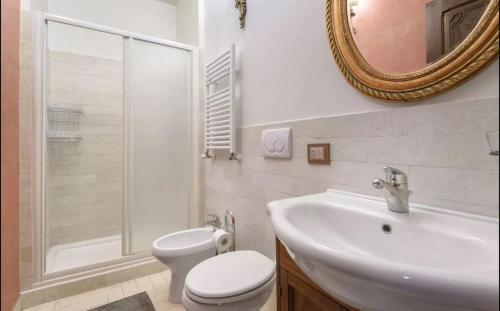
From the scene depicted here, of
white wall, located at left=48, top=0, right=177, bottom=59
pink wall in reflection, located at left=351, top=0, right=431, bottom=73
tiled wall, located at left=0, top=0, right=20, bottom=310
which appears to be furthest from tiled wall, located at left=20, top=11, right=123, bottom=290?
pink wall in reflection, located at left=351, top=0, right=431, bottom=73

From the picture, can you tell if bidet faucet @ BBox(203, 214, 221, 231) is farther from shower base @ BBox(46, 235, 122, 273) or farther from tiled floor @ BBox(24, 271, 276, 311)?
shower base @ BBox(46, 235, 122, 273)

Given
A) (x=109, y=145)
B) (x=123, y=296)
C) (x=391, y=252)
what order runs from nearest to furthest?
(x=391, y=252) → (x=123, y=296) → (x=109, y=145)

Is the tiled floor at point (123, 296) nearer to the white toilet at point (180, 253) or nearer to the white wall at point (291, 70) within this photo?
the white toilet at point (180, 253)

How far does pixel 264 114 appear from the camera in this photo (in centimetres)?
144

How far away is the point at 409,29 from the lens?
80 cm

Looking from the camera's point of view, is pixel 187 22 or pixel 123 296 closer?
pixel 123 296

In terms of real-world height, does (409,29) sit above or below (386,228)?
above

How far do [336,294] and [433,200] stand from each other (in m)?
0.43

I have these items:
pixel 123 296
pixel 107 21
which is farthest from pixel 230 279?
pixel 107 21

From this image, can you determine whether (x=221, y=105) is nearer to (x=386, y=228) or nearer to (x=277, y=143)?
(x=277, y=143)

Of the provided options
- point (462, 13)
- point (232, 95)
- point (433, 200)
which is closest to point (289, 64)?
point (232, 95)

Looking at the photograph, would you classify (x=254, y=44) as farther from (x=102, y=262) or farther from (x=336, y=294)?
(x=102, y=262)

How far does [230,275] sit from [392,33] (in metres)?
1.18

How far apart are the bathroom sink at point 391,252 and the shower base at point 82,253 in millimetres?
1854
